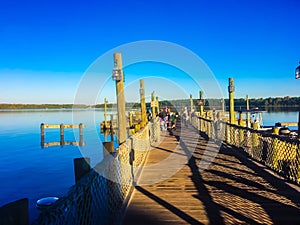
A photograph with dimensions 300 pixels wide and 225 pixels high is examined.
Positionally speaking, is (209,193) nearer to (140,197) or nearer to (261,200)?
(261,200)

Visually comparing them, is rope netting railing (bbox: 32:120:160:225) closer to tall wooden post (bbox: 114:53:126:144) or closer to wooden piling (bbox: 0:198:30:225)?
wooden piling (bbox: 0:198:30:225)

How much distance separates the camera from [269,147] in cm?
696

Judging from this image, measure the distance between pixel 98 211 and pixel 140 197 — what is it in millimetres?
1914

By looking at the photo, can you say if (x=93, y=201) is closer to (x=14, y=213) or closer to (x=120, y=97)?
(x=14, y=213)

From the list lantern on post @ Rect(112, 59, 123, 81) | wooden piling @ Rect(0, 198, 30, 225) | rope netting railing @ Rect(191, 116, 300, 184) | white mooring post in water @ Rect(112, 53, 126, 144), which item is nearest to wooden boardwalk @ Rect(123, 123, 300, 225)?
rope netting railing @ Rect(191, 116, 300, 184)

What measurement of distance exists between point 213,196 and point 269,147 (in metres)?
2.99

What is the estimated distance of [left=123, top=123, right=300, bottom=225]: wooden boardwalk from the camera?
3.88 metres

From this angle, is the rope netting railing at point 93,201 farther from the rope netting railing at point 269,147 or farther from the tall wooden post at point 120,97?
the rope netting railing at point 269,147

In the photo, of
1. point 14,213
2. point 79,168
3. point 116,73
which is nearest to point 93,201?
point 79,168

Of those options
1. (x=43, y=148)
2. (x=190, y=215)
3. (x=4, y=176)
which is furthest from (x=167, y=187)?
(x=43, y=148)

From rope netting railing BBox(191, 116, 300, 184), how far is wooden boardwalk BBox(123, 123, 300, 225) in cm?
32

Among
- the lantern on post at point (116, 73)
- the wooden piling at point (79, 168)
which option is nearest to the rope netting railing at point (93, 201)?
the wooden piling at point (79, 168)

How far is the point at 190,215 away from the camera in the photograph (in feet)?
13.1

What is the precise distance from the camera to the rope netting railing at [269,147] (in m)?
5.63
